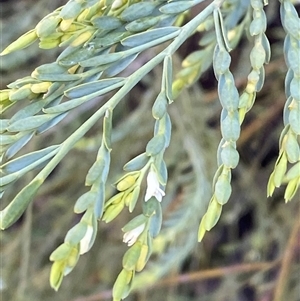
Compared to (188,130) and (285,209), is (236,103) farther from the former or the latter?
(285,209)

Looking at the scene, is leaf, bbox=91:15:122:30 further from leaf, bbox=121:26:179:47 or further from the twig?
the twig

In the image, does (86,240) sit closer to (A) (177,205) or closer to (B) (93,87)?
(B) (93,87)

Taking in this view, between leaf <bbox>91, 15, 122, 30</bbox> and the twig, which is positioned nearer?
leaf <bbox>91, 15, 122, 30</bbox>

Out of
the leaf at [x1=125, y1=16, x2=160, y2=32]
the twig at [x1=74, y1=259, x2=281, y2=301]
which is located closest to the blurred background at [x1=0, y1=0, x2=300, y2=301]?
the twig at [x1=74, y1=259, x2=281, y2=301]

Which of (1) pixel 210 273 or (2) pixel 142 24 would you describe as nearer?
(2) pixel 142 24

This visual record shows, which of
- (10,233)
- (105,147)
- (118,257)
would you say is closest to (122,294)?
(105,147)

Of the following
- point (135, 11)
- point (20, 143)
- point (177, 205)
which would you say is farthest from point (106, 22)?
point (177, 205)
